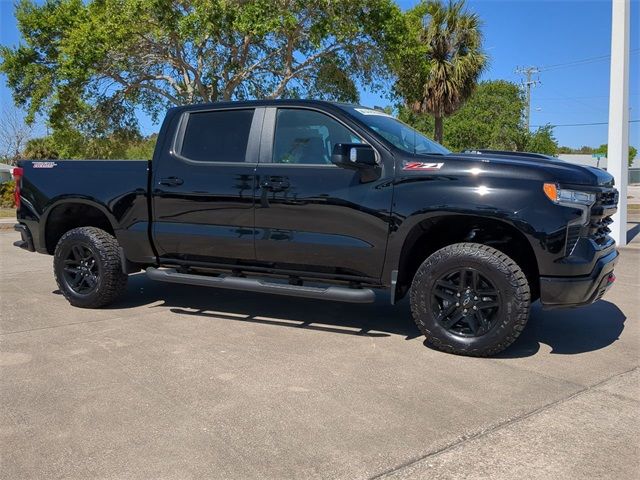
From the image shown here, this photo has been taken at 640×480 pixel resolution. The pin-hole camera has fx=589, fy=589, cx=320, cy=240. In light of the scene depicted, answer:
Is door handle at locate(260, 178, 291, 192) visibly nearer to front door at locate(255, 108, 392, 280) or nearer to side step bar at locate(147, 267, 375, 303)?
front door at locate(255, 108, 392, 280)

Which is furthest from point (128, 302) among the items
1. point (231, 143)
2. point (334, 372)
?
point (334, 372)

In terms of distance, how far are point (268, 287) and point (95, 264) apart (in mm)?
2104

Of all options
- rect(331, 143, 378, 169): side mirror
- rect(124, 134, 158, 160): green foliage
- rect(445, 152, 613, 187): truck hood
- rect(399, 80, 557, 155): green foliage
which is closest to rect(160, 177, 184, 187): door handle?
rect(331, 143, 378, 169): side mirror

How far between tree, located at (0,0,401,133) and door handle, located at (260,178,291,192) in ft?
36.2

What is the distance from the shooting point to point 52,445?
310cm

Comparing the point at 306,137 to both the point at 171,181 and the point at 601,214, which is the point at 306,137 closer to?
the point at 171,181

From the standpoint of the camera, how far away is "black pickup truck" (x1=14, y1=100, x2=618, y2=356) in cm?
435

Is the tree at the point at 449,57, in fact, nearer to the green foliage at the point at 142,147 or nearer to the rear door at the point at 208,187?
the green foliage at the point at 142,147

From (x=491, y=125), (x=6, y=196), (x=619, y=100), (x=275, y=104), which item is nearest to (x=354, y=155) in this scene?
(x=275, y=104)

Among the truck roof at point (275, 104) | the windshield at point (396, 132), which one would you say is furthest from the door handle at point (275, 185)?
the windshield at point (396, 132)

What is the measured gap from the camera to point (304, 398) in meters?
3.75

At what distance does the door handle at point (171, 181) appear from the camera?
18.1 ft

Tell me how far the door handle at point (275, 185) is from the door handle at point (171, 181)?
2.93 ft

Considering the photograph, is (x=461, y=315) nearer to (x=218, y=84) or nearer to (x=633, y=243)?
(x=633, y=243)
